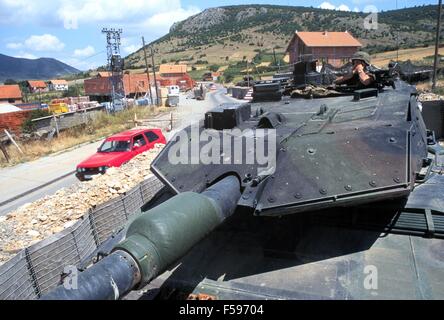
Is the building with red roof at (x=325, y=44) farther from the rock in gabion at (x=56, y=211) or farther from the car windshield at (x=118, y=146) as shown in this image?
the rock in gabion at (x=56, y=211)

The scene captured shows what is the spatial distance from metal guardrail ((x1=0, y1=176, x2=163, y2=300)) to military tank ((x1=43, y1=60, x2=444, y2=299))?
183 centimetres

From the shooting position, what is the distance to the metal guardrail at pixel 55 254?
256 inches

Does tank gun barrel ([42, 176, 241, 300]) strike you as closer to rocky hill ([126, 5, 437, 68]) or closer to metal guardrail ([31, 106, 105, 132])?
metal guardrail ([31, 106, 105, 132])

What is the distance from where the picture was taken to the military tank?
10.8 feet

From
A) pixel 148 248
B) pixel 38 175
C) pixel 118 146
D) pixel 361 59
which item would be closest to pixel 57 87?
pixel 38 175

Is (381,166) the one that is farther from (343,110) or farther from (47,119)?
(47,119)

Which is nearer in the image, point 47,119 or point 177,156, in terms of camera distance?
point 177,156

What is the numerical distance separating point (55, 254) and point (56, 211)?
11.6 ft

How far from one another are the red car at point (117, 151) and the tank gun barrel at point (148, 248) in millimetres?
12864

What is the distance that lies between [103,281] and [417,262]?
10.9 feet

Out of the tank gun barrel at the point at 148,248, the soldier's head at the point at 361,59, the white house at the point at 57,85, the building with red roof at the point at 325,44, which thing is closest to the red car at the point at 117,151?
the soldier's head at the point at 361,59

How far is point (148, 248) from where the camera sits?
3.22 metres
